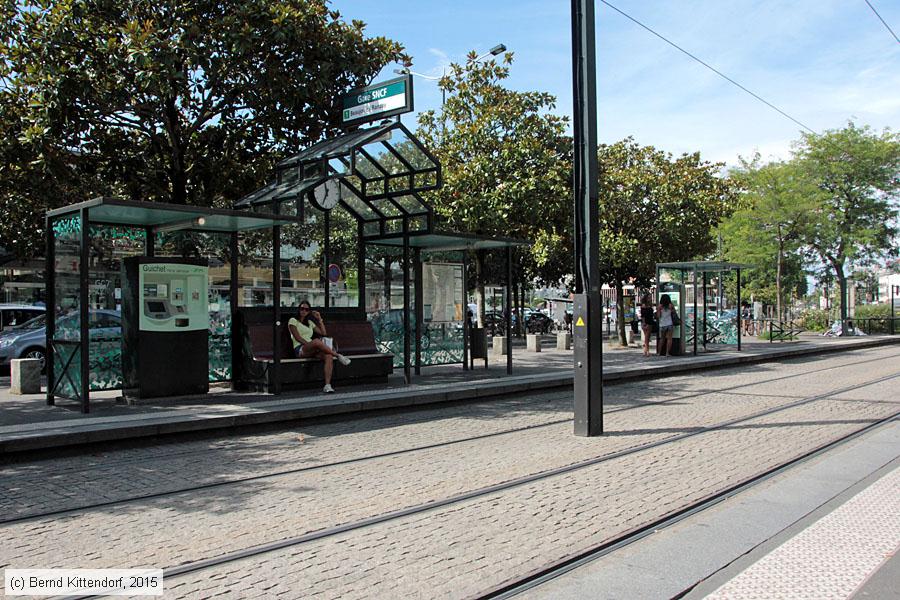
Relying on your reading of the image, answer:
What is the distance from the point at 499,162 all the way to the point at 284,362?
1032 cm

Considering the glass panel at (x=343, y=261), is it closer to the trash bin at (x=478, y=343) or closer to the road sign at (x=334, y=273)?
the road sign at (x=334, y=273)

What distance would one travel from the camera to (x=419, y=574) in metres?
4.30

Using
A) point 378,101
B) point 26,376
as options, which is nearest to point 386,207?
point 378,101

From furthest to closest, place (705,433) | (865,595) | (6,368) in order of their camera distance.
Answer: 1. (6,368)
2. (705,433)
3. (865,595)

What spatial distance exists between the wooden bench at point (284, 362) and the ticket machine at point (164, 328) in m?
0.75

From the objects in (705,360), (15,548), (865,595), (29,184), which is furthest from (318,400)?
(705,360)

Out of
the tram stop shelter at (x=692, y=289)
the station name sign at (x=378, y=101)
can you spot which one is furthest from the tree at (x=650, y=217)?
the station name sign at (x=378, y=101)

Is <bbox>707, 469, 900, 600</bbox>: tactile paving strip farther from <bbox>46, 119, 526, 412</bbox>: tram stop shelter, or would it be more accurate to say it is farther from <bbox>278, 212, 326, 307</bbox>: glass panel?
<bbox>278, 212, 326, 307</bbox>: glass panel

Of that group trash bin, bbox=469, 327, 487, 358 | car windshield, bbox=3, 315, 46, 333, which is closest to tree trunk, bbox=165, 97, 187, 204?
trash bin, bbox=469, 327, 487, 358

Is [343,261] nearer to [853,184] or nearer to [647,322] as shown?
[647,322]

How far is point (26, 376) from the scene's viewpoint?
11.9 meters

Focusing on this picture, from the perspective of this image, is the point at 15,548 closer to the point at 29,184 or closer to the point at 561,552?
the point at 561,552

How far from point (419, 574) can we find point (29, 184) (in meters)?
11.5

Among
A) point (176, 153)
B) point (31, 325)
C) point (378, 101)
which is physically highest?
point (378, 101)
